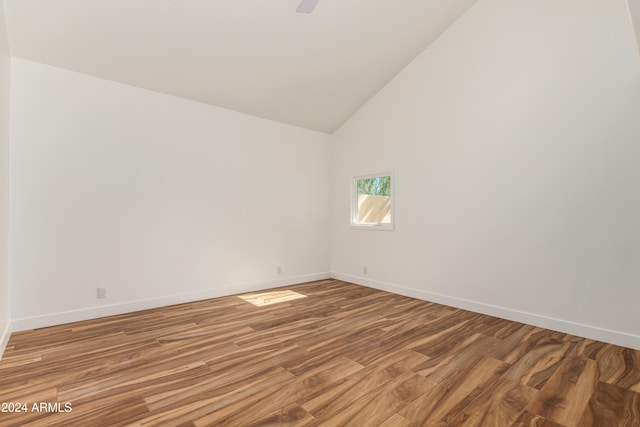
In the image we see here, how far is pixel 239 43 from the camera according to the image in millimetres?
3453

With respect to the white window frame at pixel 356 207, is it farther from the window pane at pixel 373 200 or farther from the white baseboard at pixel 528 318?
the white baseboard at pixel 528 318

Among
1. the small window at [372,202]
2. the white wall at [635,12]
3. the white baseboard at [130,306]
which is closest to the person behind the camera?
the white wall at [635,12]

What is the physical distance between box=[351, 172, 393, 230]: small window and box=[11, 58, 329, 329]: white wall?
106cm

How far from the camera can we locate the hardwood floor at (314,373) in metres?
1.76

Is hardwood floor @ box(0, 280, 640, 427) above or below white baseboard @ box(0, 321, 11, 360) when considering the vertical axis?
below

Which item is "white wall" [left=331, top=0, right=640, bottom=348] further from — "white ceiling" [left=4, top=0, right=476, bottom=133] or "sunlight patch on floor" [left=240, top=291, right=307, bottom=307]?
"sunlight patch on floor" [left=240, top=291, right=307, bottom=307]

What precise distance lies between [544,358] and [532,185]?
1.71 m

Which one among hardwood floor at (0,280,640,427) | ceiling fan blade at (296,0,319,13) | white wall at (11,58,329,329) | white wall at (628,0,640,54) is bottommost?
hardwood floor at (0,280,640,427)

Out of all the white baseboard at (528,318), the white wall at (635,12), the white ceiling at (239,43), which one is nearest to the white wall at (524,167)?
the white baseboard at (528,318)

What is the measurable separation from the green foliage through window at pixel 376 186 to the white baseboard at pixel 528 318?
4.68 feet

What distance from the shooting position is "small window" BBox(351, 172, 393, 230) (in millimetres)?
4820

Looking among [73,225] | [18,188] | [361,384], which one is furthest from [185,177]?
[361,384]

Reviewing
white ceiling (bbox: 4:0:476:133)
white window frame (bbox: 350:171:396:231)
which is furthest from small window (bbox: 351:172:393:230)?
white ceiling (bbox: 4:0:476:133)

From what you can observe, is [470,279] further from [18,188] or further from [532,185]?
[18,188]
